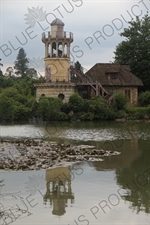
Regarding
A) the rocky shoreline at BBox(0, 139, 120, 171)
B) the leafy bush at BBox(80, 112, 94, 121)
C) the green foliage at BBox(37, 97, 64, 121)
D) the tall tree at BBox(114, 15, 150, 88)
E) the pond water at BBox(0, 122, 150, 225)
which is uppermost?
the tall tree at BBox(114, 15, 150, 88)

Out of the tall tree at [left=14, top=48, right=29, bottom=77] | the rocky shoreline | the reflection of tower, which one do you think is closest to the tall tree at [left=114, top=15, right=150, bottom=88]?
the rocky shoreline

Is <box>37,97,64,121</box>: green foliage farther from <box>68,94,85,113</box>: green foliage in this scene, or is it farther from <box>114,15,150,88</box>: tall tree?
<box>114,15,150,88</box>: tall tree

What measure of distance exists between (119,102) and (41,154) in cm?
2587

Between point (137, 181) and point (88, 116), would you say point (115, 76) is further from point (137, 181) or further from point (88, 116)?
point (137, 181)

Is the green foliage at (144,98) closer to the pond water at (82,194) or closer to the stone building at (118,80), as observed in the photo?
the stone building at (118,80)

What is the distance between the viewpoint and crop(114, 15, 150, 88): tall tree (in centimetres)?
5091

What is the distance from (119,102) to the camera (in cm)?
4481

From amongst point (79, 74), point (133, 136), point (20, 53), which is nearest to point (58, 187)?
point (133, 136)

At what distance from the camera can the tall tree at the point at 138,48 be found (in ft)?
167

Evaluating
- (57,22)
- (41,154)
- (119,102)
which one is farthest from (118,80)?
(41,154)

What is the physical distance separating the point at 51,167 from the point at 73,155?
3.03 m

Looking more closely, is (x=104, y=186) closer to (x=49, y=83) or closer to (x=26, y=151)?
(x=26, y=151)

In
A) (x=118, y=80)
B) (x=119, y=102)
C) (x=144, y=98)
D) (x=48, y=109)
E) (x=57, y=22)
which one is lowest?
(x=48, y=109)

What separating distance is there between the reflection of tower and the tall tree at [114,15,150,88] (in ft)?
117
